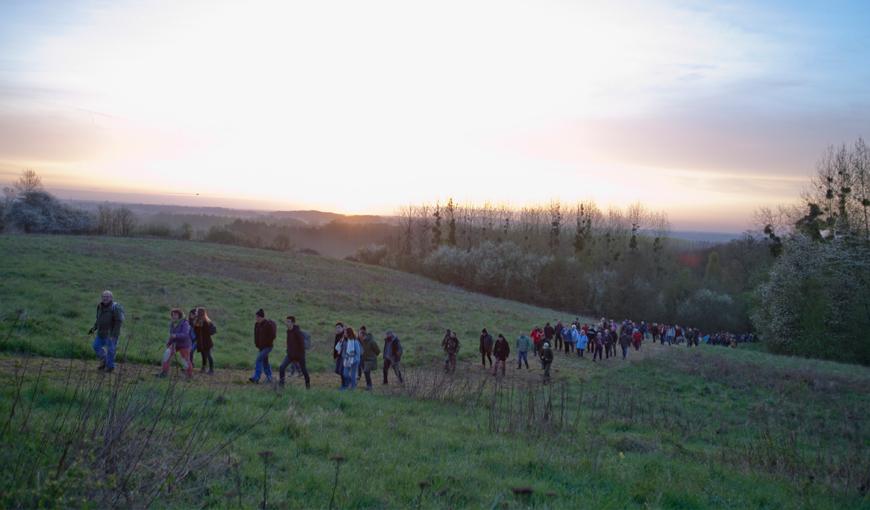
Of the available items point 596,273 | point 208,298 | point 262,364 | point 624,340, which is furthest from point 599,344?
point 596,273

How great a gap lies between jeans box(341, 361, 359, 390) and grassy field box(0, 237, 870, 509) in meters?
0.69

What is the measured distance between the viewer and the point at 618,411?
16125mm

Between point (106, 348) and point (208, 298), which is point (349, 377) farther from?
point (208, 298)

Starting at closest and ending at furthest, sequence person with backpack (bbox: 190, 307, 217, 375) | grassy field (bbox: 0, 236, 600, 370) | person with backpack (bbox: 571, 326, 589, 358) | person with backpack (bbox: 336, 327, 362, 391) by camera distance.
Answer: person with backpack (bbox: 336, 327, 362, 391), person with backpack (bbox: 190, 307, 217, 375), grassy field (bbox: 0, 236, 600, 370), person with backpack (bbox: 571, 326, 589, 358)

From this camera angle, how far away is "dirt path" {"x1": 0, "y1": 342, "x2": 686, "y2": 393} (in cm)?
1209

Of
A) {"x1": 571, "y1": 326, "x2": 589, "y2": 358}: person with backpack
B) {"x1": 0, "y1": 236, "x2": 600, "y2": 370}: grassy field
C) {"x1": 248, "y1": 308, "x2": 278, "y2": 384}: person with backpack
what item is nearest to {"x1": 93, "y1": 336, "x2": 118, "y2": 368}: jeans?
{"x1": 0, "y1": 236, "x2": 600, "y2": 370}: grassy field

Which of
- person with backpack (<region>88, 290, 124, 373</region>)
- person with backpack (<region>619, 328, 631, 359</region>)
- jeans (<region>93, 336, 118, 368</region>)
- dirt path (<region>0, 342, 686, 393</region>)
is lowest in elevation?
person with backpack (<region>619, 328, 631, 359</region>)

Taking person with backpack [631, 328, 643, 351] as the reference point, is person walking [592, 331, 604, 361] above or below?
above

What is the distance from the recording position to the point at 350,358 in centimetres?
1639

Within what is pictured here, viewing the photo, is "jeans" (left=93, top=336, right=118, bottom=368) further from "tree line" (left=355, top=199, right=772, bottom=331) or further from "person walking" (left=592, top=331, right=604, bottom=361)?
"tree line" (left=355, top=199, right=772, bottom=331)

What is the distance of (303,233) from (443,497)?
16487cm

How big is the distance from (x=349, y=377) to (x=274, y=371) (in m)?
3.42

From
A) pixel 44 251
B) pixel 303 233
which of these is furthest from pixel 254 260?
pixel 303 233

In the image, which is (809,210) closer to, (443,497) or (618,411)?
(618,411)
